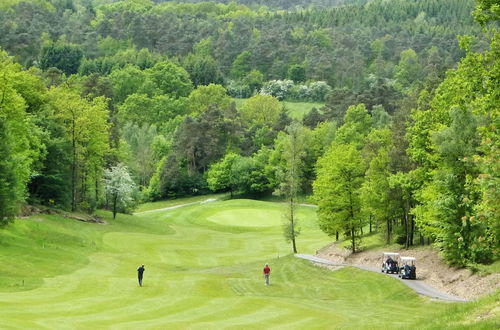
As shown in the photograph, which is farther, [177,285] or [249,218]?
[249,218]

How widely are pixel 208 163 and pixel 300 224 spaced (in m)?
40.1

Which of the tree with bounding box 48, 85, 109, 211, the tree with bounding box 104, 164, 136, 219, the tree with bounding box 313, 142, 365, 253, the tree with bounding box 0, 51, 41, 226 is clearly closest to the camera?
the tree with bounding box 0, 51, 41, 226

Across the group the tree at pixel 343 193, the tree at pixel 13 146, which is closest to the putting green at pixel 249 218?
the tree at pixel 343 193

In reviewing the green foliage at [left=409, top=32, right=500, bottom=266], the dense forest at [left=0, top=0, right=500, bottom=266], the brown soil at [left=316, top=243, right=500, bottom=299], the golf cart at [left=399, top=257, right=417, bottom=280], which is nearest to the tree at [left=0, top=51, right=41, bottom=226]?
the dense forest at [left=0, top=0, right=500, bottom=266]

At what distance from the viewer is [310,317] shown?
121 feet

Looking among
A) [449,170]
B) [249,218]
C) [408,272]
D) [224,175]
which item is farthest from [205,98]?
[408,272]

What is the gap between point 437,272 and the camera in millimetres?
49312

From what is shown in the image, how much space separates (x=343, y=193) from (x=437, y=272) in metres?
17.4

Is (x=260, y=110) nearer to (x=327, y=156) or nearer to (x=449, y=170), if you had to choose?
(x=327, y=156)

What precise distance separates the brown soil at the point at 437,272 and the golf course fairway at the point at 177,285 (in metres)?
2.70

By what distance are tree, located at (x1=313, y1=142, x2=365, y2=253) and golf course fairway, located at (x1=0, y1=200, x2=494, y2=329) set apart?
241 inches

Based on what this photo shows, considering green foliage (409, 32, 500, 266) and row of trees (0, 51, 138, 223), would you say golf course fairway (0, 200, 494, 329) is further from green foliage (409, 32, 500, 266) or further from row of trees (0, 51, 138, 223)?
row of trees (0, 51, 138, 223)

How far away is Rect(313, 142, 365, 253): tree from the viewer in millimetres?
64812

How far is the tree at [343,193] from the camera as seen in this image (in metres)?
64.8
